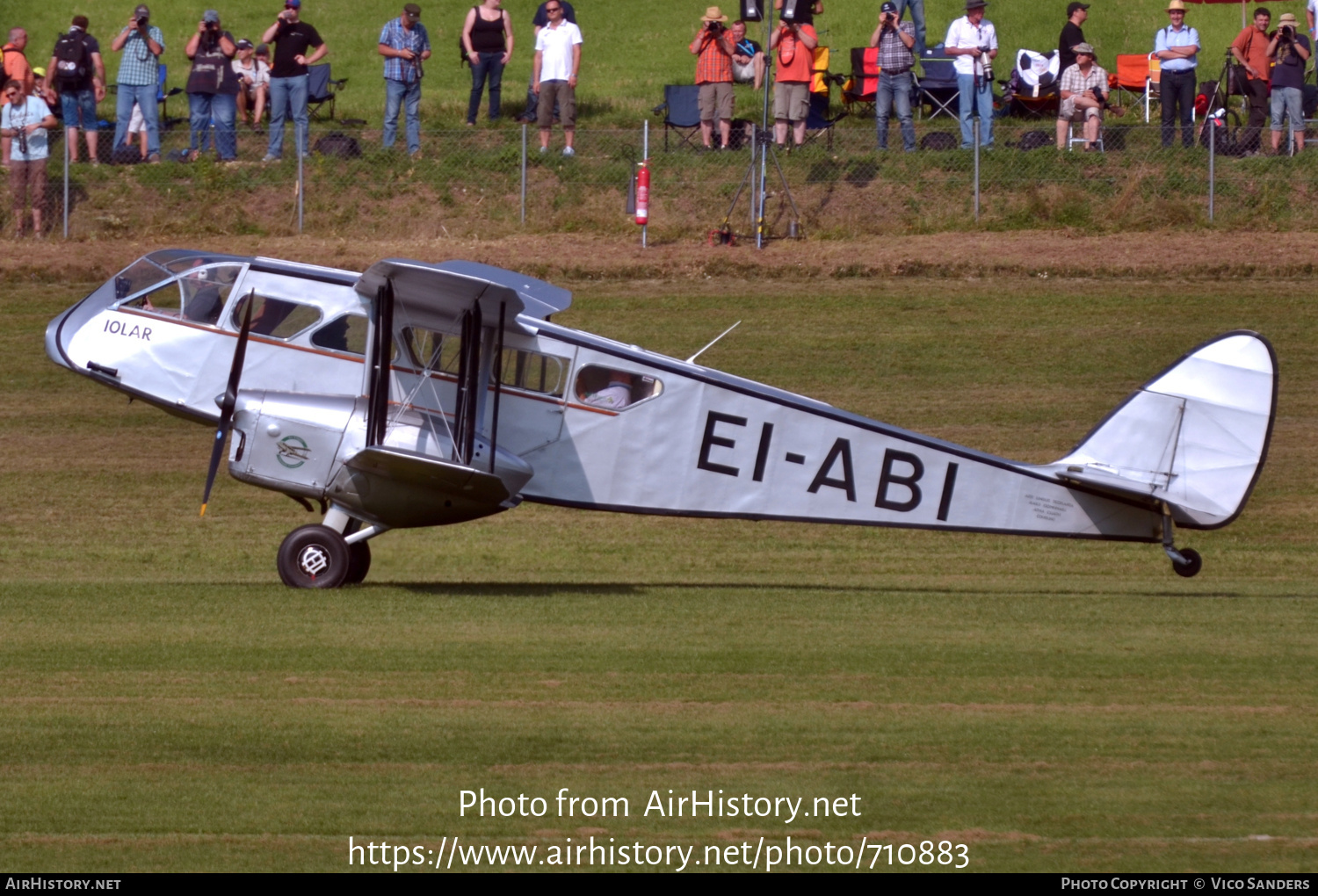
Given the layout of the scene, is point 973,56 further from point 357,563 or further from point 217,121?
point 357,563

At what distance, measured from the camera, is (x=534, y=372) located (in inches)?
552

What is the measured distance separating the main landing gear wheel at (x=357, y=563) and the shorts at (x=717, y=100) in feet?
54.6

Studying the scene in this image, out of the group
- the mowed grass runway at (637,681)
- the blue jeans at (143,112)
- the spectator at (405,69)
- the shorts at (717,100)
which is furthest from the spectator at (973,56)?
the blue jeans at (143,112)

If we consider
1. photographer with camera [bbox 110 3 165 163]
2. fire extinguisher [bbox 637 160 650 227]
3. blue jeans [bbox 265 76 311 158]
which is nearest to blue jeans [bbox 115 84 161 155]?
photographer with camera [bbox 110 3 165 163]

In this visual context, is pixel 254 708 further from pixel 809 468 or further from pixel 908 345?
pixel 908 345

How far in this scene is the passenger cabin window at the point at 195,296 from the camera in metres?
14.0

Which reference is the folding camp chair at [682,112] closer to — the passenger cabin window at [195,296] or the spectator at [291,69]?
the spectator at [291,69]

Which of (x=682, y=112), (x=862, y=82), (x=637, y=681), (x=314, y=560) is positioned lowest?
(x=637, y=681)

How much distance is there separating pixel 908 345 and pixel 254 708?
16.5m

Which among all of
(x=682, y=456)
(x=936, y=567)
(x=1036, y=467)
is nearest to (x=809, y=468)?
(x=682, y=456)

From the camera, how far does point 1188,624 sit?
13195mm

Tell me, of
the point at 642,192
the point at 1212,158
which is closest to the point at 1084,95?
the point at 1212,158

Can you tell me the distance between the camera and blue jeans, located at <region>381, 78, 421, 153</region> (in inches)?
1152
